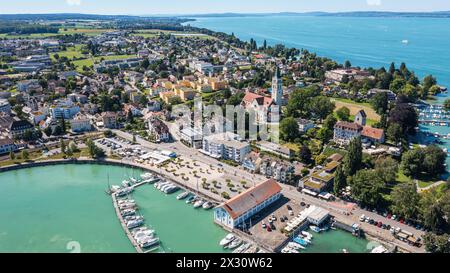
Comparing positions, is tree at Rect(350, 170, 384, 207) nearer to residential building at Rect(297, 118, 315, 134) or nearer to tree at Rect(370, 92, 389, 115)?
residential building at Rect(297, 118, 315, 134)

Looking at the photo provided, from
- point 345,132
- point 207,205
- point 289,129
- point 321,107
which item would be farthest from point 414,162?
point 207,205

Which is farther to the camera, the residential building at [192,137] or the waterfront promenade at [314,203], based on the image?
the residential building at [192,137]

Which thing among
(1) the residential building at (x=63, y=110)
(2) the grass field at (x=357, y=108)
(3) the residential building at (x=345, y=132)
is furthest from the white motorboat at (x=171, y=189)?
(2) the grass field at (x=357, y=108)

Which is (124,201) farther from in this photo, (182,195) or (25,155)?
(25,155)

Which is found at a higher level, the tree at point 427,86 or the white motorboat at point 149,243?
the tree at point 427,86

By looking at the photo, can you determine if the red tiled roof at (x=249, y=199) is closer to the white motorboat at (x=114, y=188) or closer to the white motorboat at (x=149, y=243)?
the white motorboat at (x=149, y=243)

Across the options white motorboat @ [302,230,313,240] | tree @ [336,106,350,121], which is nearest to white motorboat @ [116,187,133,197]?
white motorboat @ [302,230,313,240]

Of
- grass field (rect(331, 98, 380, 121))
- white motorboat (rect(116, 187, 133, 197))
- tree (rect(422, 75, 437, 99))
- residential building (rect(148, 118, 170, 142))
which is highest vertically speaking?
tree (rect(422, 75, 437, 99))
